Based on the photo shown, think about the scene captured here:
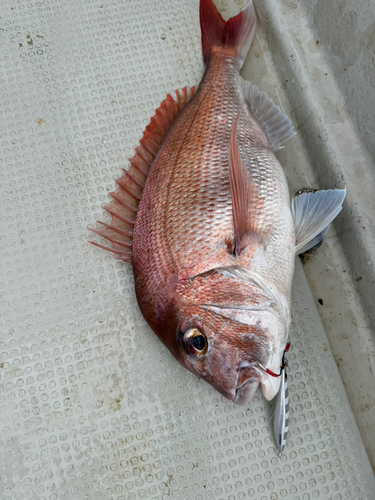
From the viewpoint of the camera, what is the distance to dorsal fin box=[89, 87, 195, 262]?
1.47 metres

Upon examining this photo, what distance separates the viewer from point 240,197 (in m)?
1.26

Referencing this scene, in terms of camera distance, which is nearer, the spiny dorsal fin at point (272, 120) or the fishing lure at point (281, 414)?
the fishing lure at point (281, 414)

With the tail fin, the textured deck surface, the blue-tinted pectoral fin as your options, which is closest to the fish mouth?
the textured deck surface

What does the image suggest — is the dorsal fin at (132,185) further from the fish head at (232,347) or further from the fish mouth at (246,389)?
the fish mouth at (246,389)

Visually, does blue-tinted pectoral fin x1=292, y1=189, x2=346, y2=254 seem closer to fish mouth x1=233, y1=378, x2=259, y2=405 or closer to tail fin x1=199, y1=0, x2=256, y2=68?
fish mouth x1=233, y1=378, x2=259, y2=405

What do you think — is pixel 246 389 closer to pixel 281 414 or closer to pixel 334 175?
pixel 281 414

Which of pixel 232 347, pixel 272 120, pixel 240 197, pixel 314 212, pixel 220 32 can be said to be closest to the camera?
pixel 232 347

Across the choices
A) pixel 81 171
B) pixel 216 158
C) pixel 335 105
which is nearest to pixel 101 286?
pixel 81 171

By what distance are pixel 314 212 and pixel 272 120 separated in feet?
1.39

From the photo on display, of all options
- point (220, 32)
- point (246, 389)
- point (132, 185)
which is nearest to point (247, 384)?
point (246, 389)

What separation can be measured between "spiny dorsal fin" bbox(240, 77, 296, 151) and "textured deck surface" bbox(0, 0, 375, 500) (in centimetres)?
37

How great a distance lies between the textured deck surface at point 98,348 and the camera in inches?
54.6

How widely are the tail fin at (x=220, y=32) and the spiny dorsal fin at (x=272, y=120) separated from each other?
23 centimetres

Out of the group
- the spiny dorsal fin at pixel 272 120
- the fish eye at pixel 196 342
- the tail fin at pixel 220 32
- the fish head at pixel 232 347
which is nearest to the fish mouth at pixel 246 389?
the fish head at pixel 232 347
